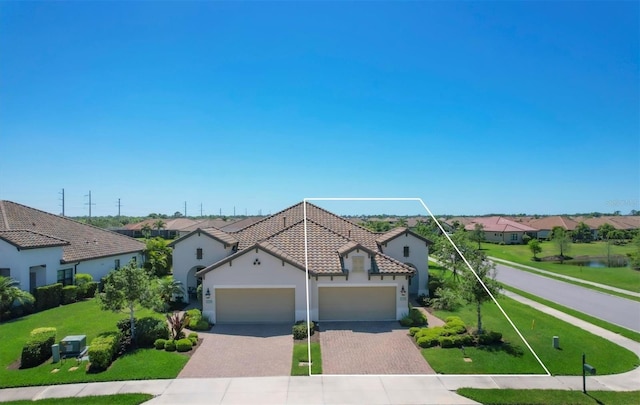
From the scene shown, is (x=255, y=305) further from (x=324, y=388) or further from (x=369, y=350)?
(x=324, y=388)

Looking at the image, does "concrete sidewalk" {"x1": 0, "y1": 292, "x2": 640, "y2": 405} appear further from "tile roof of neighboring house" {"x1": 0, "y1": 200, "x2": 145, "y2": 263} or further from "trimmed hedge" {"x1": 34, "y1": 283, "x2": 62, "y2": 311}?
"tile roof of neighboring house" {"x1": 0, "y1": 200, "x2": 145, "y2": 263}

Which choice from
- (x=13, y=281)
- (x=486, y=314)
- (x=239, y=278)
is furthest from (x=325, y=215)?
(x=13, y=281)

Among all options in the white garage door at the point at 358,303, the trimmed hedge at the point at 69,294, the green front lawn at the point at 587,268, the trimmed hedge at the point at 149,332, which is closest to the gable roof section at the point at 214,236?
the trimmed hedge at the point at 69,294

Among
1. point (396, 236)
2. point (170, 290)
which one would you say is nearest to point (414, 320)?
point (396, 236)

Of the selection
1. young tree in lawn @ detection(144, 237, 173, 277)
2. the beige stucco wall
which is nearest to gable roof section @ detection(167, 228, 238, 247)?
the beige stucco wall

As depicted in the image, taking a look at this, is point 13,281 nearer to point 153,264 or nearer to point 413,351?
point 153,264
